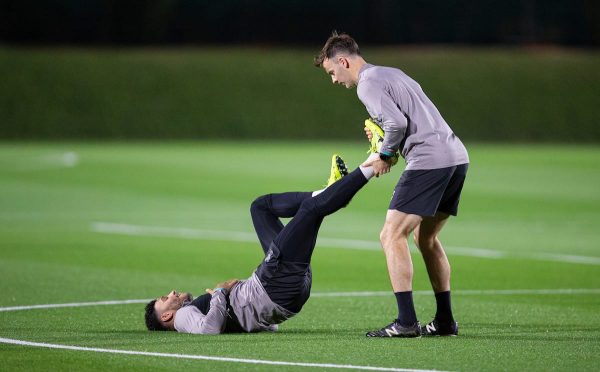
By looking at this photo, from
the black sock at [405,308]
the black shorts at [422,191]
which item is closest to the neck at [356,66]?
the black shorts at [422,191]

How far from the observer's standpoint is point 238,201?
24906 millimetres

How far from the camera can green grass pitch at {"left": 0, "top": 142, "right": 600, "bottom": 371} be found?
903 cm

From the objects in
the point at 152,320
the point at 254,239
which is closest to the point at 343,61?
the point at 152,320

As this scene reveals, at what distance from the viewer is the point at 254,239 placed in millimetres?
18703

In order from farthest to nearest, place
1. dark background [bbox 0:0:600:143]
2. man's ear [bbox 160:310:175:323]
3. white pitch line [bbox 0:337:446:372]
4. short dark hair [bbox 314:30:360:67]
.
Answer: dark background [bbox 0:0:600:143], man's ear [bbox 160:310:175:323], short dark hair [bbox 314:30:360:67], white pitch line [bbox 0:337:446:372]

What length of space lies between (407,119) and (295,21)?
42.4 meters

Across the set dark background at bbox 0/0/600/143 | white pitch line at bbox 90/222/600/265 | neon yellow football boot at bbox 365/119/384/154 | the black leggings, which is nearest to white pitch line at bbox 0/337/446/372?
the black leggings

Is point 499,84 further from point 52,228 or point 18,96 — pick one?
point 52,228

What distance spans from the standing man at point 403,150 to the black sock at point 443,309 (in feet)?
0.71

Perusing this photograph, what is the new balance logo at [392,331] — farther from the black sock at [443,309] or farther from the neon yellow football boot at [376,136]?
the neon yellow football boot at [376,136]

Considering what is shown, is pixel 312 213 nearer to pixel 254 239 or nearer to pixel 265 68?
pixel 254 239

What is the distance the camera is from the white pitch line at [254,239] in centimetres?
1642

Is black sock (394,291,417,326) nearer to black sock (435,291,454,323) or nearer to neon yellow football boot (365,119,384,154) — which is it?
black sock (435,291,454,323)

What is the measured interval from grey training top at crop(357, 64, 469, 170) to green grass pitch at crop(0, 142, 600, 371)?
1413 mm
